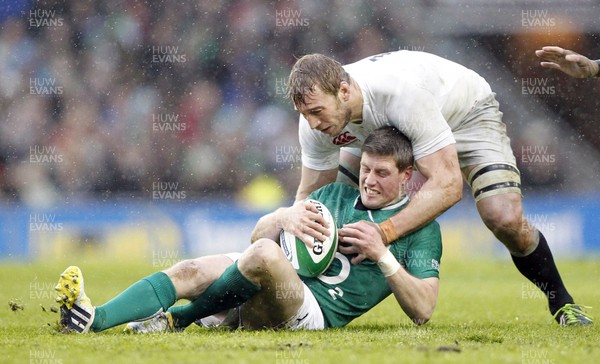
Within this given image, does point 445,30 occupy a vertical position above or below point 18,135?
above

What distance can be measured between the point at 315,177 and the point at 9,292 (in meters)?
3.58

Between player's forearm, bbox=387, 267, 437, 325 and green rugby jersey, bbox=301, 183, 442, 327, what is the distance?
11cm

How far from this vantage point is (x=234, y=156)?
1278cm

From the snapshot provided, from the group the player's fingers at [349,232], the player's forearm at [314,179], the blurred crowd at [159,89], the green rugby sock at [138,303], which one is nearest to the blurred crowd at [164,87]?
the blurred crowd at [159,89]

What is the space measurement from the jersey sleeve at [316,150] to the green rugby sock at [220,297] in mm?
1356

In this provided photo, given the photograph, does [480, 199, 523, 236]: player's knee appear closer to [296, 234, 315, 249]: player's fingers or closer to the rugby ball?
the rugby ball

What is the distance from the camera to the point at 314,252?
4.61m

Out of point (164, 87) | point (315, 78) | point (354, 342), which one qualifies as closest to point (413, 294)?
point (354, 342)

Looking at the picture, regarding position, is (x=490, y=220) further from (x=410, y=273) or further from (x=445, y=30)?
(x=445, y=30)

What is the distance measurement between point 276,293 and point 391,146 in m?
0.99

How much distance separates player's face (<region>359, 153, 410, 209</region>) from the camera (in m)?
4.76

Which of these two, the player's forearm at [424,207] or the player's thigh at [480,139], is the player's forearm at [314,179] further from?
the player's forearm at [424,207]

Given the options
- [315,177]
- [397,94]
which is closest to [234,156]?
[315,177]

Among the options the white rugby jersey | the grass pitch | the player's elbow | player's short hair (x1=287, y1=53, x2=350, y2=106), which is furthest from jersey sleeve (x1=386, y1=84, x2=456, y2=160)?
the grass pitch
